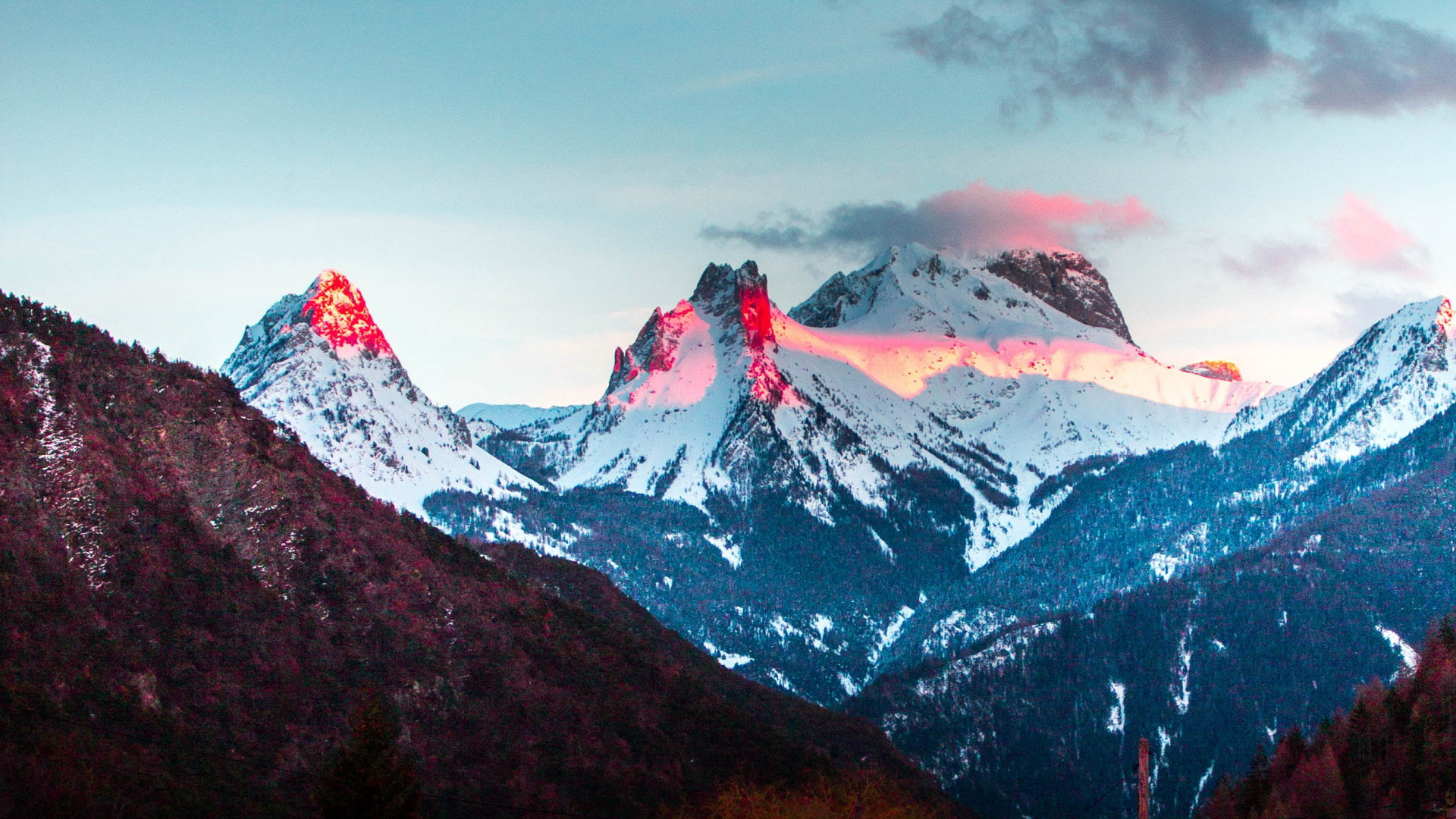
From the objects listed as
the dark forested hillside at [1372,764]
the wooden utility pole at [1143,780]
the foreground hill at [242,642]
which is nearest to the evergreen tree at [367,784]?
the foreground hill at [242,642]

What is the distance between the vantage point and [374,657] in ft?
484

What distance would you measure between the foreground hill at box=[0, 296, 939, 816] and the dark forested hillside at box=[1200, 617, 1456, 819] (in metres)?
42.2

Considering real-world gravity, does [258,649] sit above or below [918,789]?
above

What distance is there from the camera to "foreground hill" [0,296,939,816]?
4520 inches

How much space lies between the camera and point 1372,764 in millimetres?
151375

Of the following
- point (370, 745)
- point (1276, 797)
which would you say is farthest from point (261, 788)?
point (1276, 797)

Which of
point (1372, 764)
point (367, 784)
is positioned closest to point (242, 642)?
point (367, 784)

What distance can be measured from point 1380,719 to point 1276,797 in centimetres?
2802

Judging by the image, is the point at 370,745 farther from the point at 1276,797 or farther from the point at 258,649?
the point at 1276,797

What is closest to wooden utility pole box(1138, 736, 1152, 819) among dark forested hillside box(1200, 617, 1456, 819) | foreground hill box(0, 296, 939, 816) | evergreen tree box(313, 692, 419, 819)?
evergreen tree box(313, 692, 419, 819)

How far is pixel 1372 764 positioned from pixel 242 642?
110 meters

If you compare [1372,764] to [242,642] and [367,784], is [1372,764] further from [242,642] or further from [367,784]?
[242,642]

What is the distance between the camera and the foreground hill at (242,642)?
115m

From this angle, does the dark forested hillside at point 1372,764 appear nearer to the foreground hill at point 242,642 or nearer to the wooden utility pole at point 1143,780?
the foreground hill at point 242,642
